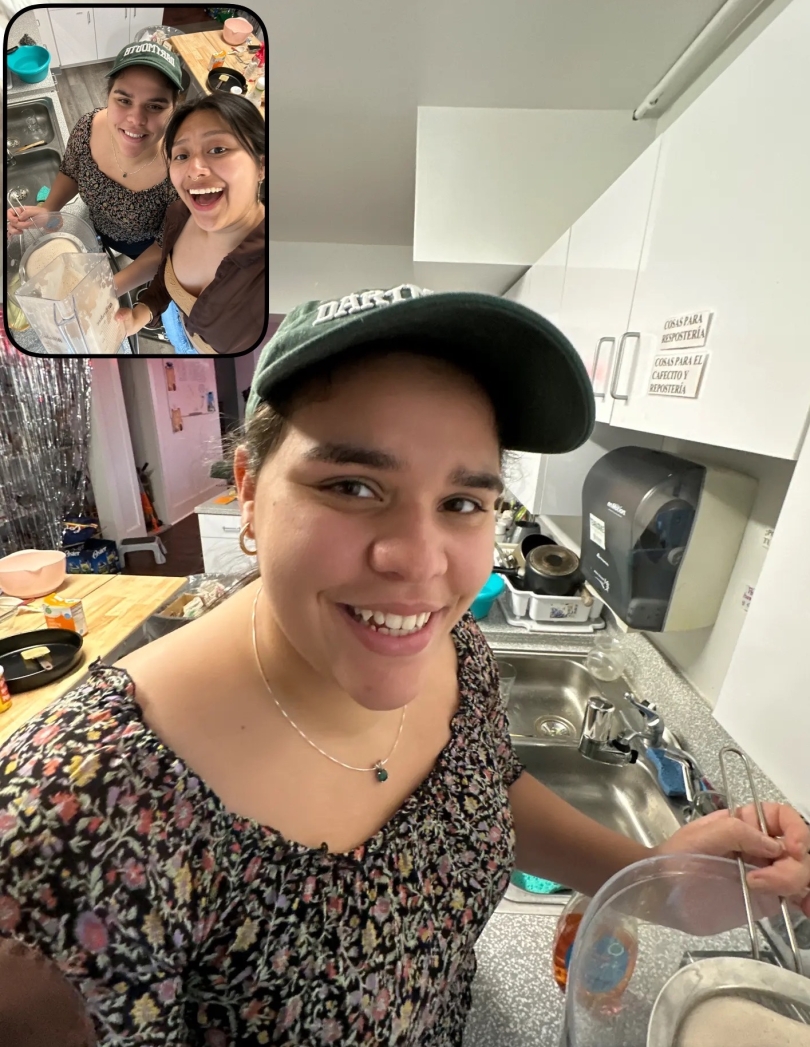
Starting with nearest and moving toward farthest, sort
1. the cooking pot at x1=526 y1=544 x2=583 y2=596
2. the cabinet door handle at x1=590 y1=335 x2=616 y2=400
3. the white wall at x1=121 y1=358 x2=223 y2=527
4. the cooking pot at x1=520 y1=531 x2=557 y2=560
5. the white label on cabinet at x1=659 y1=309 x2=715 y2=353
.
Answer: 1. the white label on cabinet at x1=659 y1=309 x2=715 y2=353
2. the cabinet door handle at x1=590 y1=335 x2=616 y2=400
3. the cooking pot at x1=526 y1=544 x2=583 y2=596
4. the cooking pot at x1=520 y1=531 x2=557 y2=560
5. the white wall at x1=121 y1=358 x2=223 y2=527

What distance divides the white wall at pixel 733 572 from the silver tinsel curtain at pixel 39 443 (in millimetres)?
3601

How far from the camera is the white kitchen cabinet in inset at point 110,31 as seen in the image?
75 centimetres

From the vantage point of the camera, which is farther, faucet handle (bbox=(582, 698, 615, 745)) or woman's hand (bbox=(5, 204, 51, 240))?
faucet handle (bbox=(582, 698, 615, 745))

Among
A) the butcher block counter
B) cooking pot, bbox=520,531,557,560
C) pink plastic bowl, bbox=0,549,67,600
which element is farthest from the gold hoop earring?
pink plastic bowl, bbox=0,549,67,600

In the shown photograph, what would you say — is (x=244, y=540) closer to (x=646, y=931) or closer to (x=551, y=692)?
(x=646, y=931)

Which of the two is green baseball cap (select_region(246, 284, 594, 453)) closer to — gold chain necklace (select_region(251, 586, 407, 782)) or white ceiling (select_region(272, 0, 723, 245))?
gold chain necklace (select_region(251, 586, 407, 782))

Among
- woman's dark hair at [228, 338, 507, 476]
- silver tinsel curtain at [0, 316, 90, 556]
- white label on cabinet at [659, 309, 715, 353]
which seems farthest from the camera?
silver tinsel curtain at [0, 316, 90, 556]

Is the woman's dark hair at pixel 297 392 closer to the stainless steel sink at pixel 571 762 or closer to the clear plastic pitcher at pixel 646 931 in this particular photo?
the clear plastic pitcher at pixel 646 931

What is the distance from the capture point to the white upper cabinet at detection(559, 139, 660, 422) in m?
0.95

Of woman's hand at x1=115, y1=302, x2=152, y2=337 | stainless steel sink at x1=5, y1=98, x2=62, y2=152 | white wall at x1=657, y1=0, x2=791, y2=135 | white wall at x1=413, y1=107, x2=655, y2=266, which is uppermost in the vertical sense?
white wall at x1=657, y1=0, x2=791, y2=135

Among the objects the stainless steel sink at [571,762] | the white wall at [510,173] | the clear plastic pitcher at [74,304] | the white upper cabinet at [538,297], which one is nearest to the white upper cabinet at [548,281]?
Answer: the white upper cabinet at [538,297]

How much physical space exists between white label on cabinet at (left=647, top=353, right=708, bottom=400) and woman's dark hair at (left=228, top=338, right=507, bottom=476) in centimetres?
39

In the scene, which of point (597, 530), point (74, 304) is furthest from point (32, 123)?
point (597, 530)

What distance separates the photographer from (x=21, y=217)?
2.78 ft
